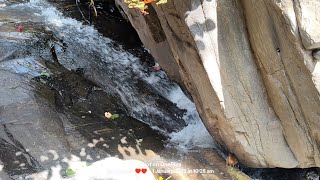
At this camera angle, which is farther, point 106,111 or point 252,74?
point 106,111

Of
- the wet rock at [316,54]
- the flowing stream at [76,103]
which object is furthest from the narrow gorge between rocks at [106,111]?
the wet rock at [316,54]

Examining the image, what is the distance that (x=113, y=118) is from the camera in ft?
23.1

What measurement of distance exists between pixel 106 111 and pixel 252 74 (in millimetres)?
2774

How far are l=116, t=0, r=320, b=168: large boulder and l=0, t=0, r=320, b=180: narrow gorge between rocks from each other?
0.06m

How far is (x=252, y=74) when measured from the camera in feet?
18.7

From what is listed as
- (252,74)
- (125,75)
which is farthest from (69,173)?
(125,75)

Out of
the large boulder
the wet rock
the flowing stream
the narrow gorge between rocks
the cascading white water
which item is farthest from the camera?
the cascading white water

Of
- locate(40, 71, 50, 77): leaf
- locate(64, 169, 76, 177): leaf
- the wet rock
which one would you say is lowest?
locate(64, 169, 76, 177): leaf

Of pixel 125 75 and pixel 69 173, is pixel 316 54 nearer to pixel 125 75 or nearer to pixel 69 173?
pixel 69 173

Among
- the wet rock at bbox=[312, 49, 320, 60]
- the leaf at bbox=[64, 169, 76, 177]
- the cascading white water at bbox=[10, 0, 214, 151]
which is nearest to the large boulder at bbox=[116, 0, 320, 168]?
the wet rock at bbox=[312, 49, 320, 60]

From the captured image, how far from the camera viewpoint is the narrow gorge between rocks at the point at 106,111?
5938mm

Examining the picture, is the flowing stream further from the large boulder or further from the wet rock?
the wet rock

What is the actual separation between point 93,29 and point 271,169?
5.51m

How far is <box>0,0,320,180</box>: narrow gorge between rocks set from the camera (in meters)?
5.94
